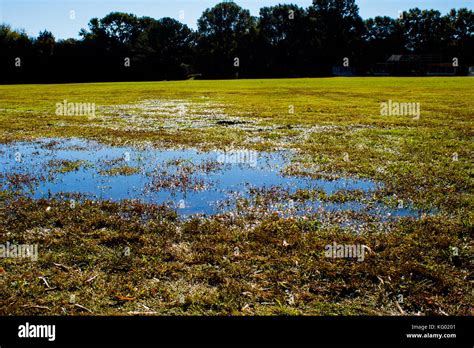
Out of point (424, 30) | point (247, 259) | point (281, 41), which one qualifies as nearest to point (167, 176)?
point (247, 259)

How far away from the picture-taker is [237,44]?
104062mm

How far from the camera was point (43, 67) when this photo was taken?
90438 mm

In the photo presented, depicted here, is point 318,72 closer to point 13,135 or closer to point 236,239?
point 13,135

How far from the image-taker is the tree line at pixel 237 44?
299 ft

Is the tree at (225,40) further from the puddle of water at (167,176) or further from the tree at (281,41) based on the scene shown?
the puddle of water at (167,176)

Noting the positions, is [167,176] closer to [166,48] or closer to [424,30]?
[166,48]

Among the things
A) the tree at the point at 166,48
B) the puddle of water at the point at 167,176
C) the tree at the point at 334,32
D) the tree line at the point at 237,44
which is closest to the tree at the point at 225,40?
the tree line at the point at 237,44

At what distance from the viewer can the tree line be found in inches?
3593

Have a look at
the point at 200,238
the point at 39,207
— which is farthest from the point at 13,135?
the point at 200,238

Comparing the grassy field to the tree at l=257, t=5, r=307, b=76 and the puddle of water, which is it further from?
the tree at l=257, t=5, r=307, b=76

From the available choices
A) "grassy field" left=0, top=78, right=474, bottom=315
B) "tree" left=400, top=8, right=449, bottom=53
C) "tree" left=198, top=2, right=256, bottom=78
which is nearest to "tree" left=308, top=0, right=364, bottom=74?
"tree" left=400, top=8, right=449, bottom=53

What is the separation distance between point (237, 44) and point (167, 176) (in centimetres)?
9863

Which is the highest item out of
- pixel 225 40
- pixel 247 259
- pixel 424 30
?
pixel 424 30
